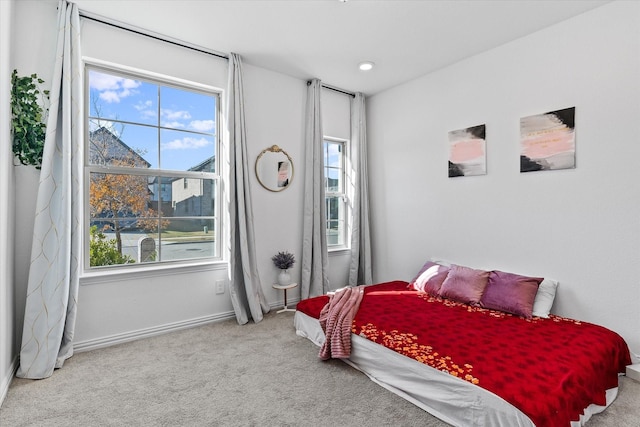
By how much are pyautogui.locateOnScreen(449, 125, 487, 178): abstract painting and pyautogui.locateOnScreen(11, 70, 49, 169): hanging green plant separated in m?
3.64

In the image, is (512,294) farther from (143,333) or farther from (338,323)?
(143,333)

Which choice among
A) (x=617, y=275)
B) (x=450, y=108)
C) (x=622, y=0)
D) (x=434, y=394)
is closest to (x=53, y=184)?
(x=434, y=394)

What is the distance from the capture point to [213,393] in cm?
213

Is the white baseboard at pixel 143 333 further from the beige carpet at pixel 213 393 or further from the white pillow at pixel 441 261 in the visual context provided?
the white pillow at pixel 441 261

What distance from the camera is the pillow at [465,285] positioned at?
9.78ft

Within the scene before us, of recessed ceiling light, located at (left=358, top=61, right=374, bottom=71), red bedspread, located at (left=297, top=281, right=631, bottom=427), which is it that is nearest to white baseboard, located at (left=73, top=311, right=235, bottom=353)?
red bedspread, located at (left=297, top=281, right=631, bottom=427)

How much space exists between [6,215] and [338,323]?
2.36 metres

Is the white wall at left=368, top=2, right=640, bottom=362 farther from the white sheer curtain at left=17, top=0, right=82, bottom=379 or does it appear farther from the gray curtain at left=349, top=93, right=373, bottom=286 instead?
the white sheer curtain at left=17, top=0, right=82, bottom=379

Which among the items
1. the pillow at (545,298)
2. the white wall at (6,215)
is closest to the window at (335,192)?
the pillow at (545,298)

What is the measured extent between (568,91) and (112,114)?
388cm

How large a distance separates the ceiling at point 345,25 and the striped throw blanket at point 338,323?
2333 mm

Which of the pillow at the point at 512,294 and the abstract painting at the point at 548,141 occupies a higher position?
the abstract painting at the point at 548,141

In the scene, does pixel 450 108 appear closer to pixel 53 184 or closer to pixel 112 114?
pixel 112 114

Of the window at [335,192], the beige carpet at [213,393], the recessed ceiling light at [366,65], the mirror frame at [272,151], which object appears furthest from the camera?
the window at [335,192]
